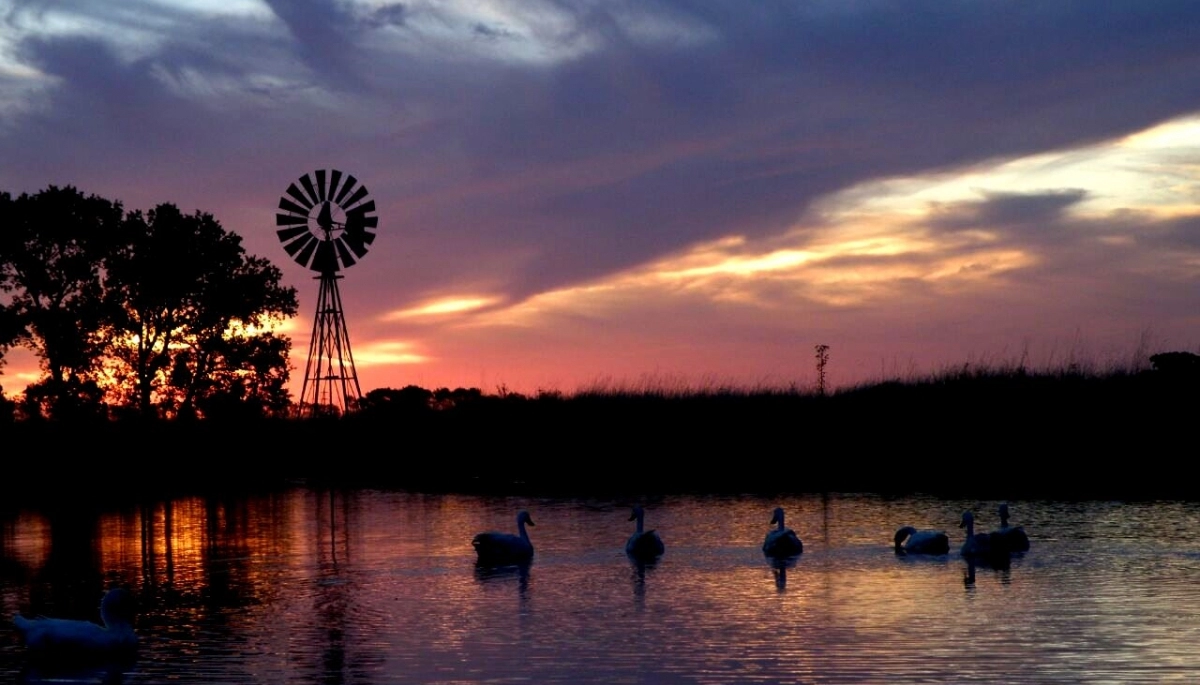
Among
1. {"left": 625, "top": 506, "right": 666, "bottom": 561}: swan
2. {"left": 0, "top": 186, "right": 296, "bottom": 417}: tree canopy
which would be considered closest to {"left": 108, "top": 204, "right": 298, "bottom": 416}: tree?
{"left": 0, "top": 186, "right": 296, "bottom": 417}: tree canopy

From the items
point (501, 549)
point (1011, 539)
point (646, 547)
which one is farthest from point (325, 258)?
point (1011, 539)

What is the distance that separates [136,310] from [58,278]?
2.71 metres

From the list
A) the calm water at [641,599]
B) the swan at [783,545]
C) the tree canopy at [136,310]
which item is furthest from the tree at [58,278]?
the swan at [783,545]

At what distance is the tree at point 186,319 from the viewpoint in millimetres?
46344

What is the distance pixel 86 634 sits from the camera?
45.5ft

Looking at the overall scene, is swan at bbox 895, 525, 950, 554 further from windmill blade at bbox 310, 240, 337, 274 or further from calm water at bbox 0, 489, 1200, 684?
windmill blade at bbox 310, 240, 337, 274

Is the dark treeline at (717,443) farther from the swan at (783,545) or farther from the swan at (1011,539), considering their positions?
the swan at (783,545)

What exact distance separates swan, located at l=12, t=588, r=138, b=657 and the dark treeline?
19004 mm

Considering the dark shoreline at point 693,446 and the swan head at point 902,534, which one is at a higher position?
the dark shoreline at point 693,446

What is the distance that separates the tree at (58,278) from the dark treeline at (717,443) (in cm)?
204

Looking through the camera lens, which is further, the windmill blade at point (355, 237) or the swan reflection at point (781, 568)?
the windmill blade at point (355, 237)

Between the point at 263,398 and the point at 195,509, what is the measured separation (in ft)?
46.6

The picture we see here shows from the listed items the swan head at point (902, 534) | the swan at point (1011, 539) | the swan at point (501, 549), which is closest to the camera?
the swan at point (1011, 539)

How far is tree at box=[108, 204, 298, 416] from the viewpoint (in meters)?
46.3
